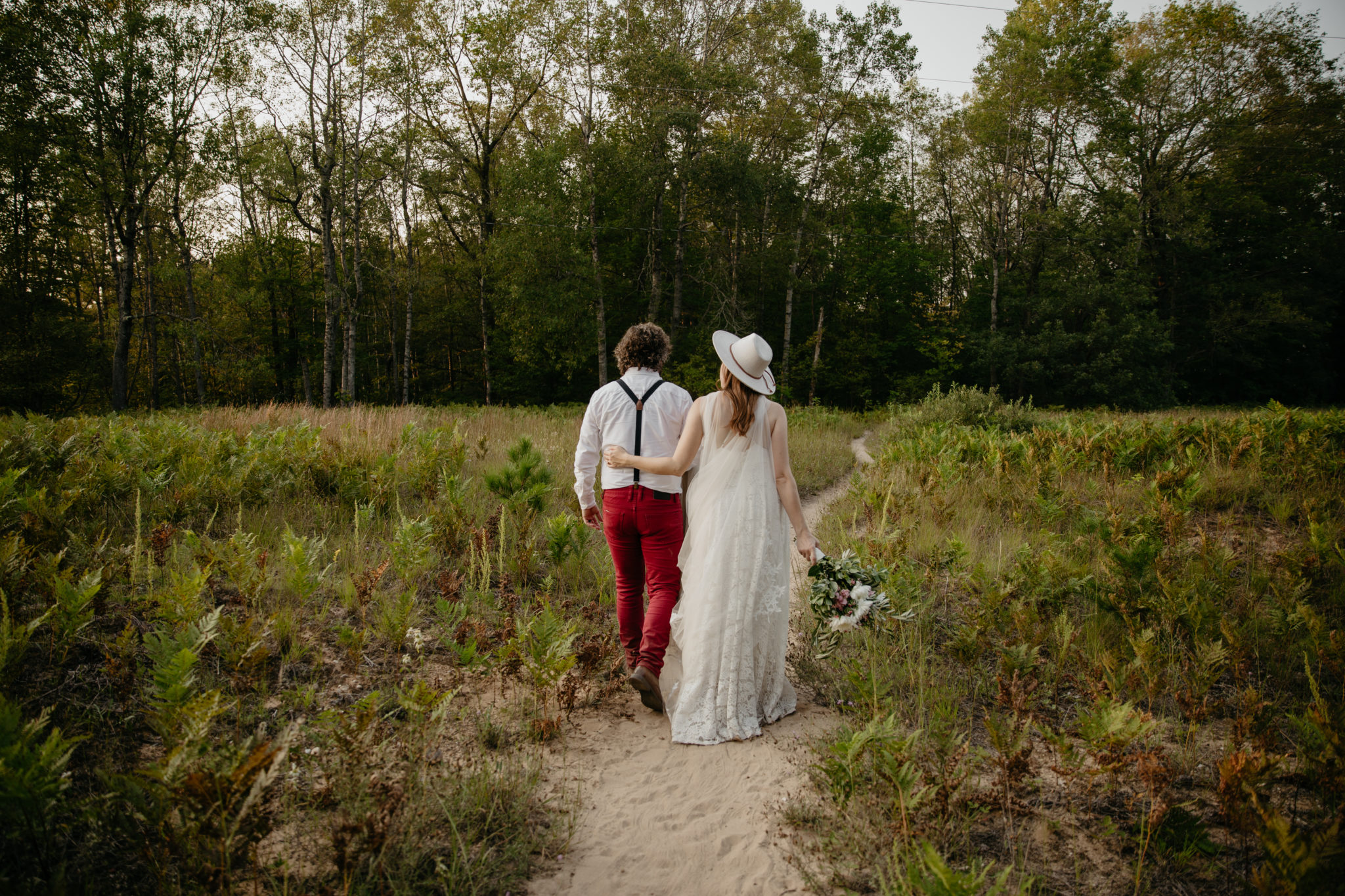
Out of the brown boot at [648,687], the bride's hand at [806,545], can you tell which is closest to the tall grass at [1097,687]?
the bride's hand at [806,545]

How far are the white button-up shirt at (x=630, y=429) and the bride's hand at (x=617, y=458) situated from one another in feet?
0.18

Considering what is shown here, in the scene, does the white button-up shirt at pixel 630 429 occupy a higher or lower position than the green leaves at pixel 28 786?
higher

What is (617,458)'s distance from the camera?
11.4 ft

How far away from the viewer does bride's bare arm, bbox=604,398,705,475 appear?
3.37 meters

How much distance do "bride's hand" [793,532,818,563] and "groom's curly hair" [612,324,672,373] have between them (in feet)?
4.31

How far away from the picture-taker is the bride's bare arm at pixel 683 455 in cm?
337

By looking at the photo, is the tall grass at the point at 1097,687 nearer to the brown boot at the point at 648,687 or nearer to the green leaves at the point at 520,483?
the brown boot at the point at 648,687

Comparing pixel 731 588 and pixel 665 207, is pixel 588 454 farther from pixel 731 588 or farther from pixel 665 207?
pixel 665 207

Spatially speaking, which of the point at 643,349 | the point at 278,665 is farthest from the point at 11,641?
the point at 643,349

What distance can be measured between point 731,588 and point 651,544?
1.77ft

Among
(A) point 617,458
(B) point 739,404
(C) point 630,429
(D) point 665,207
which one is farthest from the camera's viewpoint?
(D) point 665,207

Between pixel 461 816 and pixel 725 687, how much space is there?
1469 mm

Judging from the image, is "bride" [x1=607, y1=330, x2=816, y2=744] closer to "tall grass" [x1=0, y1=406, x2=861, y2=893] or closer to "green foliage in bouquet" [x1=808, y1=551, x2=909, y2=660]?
"green foliage in bouquet" [x1=808, y1=551, x2=909, y2=660]

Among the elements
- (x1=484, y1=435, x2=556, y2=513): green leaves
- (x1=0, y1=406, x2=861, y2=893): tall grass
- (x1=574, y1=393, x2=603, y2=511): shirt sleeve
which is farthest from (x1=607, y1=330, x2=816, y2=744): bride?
(x1=484, y1=435, x2=556, y2=513): green leaves
